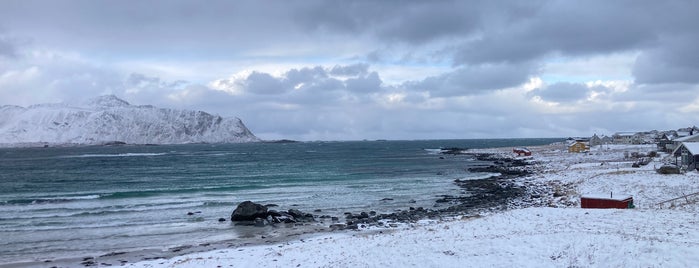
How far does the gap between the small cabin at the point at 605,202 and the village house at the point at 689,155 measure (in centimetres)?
1856

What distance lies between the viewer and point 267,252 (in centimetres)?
1959

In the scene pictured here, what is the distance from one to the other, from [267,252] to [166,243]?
274 inches

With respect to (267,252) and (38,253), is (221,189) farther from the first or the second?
(267,252)

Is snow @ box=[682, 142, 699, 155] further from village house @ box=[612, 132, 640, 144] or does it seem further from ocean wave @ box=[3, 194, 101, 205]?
village house @ box=[612, 132, 640, 144]

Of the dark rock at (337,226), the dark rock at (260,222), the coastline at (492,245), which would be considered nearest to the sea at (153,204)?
the dark rock at (260,222)

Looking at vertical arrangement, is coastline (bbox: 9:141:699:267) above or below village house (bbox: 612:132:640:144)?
below

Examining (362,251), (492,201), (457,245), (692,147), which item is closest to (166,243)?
(362,251)

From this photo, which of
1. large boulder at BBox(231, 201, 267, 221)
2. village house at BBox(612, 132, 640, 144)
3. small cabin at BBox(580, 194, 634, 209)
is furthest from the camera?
village house at BBox(612, 132, 640, 144)

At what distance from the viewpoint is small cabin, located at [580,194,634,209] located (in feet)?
83.0

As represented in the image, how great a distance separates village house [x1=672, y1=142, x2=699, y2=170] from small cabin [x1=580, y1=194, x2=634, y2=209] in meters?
18.6

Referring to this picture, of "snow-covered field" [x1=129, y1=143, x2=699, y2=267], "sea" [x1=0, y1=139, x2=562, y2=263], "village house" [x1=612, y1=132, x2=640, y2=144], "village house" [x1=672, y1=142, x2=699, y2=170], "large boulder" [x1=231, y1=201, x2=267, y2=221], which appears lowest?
"sea" [x1=0, y1=139, x2=562, y2=263]

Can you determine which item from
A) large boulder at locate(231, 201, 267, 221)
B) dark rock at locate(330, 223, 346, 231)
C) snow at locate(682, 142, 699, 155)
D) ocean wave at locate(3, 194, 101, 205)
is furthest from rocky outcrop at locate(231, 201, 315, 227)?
snow at locate(682, 142, 699, 155)

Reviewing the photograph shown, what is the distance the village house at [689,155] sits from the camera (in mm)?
39531

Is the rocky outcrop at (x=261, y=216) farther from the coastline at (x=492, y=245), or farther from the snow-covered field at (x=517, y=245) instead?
the snow-covered field at (x=517, y=245)
